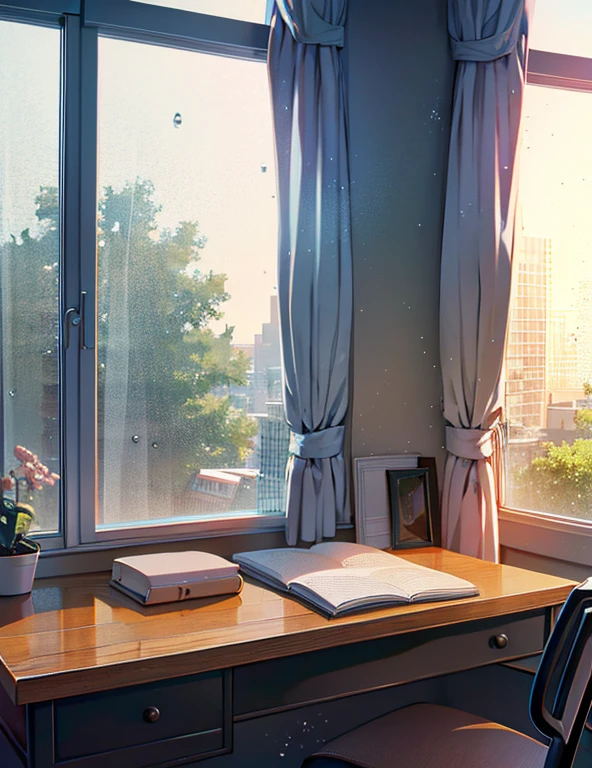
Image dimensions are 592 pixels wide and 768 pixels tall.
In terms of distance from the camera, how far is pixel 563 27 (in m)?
2.45

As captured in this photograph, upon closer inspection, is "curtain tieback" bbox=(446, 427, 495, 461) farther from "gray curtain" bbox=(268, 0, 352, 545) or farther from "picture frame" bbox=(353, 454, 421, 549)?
"gray curtain" bbox=(268, 0, 352, 545)

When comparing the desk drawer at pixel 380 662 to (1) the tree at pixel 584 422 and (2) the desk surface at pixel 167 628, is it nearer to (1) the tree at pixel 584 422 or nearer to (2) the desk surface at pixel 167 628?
(2) the desk surface at pixel 167 628

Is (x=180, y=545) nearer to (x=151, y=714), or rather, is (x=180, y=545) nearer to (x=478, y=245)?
(x=151, y=714)

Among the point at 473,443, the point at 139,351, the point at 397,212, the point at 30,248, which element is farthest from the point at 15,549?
the point at 397,212

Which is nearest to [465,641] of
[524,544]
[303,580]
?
[303,580]

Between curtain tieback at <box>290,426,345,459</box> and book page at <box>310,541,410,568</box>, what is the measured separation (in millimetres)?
325

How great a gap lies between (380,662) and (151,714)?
20.3 inches

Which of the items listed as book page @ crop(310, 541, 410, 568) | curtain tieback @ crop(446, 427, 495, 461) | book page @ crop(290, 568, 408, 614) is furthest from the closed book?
curtain tieback @ crop(446, 427, 495, 461)

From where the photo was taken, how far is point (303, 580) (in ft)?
5.82

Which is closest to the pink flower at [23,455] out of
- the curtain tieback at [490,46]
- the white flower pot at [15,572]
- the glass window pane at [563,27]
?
the white flower pot at [15,572]

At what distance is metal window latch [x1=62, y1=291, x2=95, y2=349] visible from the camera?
2.12m

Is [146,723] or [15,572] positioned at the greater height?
[15,572]

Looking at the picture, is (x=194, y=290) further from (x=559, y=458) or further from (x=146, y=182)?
(x=559, y=458)

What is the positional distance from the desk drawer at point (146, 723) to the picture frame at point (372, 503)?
95cm
